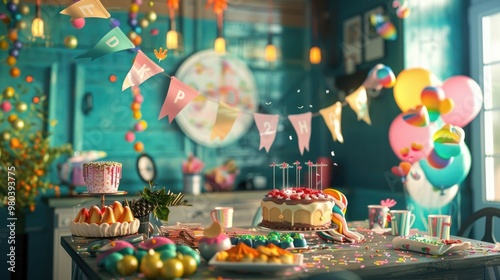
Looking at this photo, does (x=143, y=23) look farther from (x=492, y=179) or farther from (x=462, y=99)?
(x=492, y=179)

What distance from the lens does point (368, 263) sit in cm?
181

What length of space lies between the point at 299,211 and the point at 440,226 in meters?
0.64

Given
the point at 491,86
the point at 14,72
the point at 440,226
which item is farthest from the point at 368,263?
the point at 14,72

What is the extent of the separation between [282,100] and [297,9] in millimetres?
854

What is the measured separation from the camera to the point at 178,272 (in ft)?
5.17

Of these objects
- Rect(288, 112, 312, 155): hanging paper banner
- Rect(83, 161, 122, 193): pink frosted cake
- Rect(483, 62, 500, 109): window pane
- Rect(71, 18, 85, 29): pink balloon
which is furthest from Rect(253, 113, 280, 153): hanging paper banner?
Rect(483, 62, 500, 109): window pane

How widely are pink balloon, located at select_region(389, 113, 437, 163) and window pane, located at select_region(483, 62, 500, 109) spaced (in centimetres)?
84

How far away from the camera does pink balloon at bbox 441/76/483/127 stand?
327 centimetres

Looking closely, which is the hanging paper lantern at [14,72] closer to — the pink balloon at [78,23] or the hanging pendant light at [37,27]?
the hanging pendant light at [37,27]

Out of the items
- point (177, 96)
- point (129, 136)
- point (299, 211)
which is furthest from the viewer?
point (129, 136)

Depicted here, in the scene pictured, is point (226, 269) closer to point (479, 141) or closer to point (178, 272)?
point (178, 272)

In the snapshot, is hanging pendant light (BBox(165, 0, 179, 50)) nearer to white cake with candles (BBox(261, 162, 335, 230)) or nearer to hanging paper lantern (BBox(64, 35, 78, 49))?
hanging paper lantern (BBox(64, 35, 78, 49))

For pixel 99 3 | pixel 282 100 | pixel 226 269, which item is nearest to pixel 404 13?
pixel 282 100

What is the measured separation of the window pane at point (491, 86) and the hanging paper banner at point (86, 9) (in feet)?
9.13
